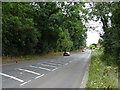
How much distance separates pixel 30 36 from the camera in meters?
32.1

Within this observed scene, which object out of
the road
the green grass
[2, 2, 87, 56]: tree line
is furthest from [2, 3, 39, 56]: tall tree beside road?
the green grass

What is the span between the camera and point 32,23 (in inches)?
1147

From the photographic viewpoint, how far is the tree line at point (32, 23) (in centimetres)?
2375

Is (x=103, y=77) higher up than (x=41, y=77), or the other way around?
(x=103, y=77)

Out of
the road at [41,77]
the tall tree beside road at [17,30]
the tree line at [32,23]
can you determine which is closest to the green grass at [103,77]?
the road at [41,77]

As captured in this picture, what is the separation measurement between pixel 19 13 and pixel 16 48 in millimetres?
6857

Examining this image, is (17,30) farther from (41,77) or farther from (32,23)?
(41,77)

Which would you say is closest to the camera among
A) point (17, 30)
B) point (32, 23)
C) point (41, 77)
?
point (41, 77)

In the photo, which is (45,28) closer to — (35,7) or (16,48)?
(35,7)

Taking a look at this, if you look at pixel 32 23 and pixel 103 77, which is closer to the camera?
pixel 103 77

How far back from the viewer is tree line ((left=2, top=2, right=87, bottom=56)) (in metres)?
23.8

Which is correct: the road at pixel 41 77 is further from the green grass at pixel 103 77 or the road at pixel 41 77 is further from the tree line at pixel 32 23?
the tree line at pixel 32 23

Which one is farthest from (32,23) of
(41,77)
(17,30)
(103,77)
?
(103,77)

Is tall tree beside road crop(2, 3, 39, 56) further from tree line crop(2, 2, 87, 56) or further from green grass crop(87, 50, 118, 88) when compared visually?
green grass crop(87, 50, 118, 88)
